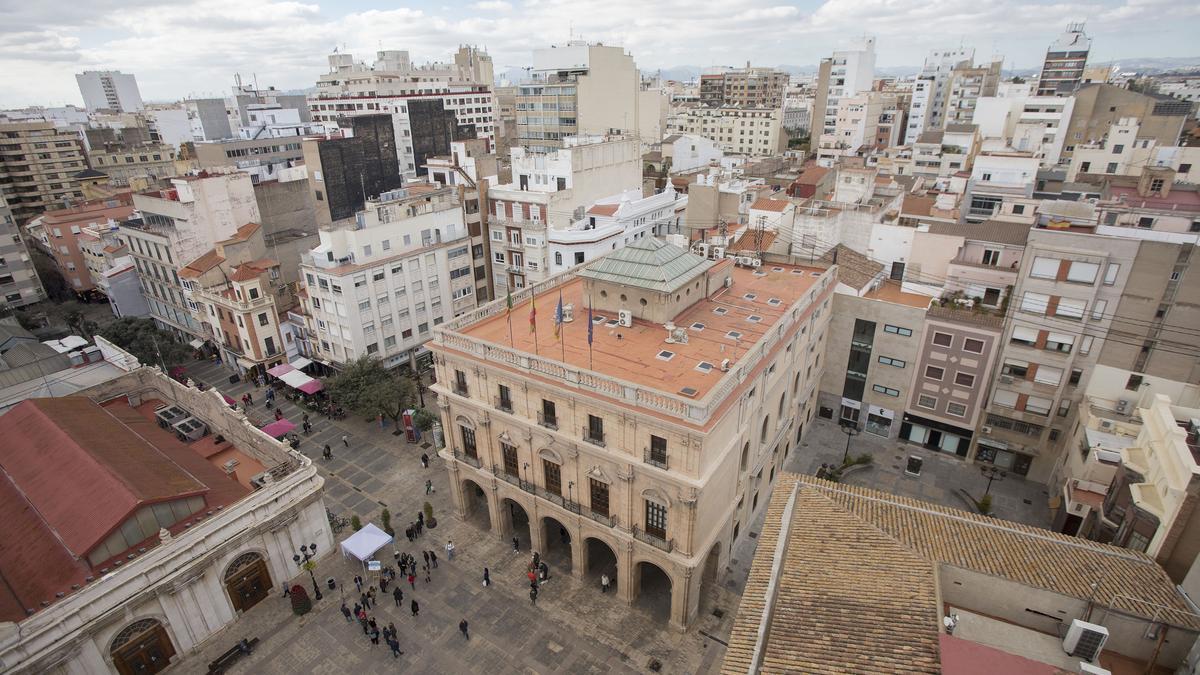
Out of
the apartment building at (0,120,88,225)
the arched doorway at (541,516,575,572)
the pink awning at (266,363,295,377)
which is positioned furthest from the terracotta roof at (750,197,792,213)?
the apartment building at (0,120,88,225)

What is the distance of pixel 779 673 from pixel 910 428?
40286 mm

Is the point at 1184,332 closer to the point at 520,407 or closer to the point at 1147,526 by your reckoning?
the point at 1147,526

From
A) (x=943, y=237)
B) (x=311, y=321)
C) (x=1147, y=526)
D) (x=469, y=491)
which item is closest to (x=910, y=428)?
(x=943, y=237)

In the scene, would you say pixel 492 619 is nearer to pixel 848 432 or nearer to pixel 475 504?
pixel 475 504

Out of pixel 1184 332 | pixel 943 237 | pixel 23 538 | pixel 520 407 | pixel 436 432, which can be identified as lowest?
pixel 436 432

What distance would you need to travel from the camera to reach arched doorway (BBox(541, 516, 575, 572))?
40.6 meters

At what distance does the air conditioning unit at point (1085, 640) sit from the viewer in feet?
62.9

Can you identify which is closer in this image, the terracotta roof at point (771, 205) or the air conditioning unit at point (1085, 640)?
the air conditioning unit at point (1085, 640)

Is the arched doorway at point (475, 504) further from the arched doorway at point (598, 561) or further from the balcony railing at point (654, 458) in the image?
the balcony railing at point (654, 458)

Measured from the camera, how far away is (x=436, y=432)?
163 feet

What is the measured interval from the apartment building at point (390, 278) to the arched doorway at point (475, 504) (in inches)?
799

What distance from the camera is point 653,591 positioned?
38.3m

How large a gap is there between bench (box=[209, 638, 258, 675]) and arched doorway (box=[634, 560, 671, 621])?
2308cm

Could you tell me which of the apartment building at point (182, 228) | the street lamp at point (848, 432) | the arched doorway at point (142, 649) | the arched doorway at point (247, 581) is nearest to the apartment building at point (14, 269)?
the apartment building at point (182, 228)
